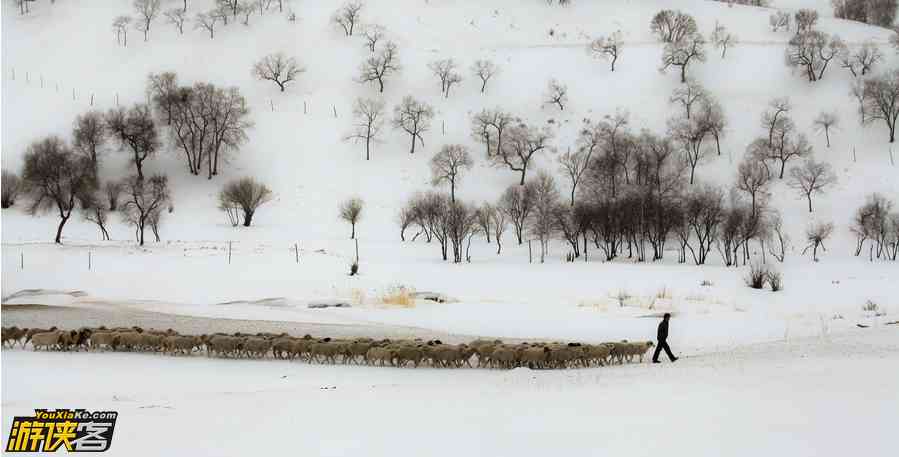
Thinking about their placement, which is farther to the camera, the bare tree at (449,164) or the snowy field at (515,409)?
the bare tree at (449,164)

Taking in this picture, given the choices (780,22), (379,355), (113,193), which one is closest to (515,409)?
(379,355)

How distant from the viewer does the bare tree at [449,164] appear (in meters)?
72.1

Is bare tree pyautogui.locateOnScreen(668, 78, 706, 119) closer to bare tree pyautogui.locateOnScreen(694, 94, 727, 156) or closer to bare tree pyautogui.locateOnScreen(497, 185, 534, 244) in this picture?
bare tree pyautogui.locateOnScreen(694, 94, 727, 156)

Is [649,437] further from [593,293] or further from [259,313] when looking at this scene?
[593,293]

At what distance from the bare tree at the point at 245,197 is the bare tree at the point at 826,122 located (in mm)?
60829

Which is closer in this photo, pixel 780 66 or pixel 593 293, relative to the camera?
pixel 593 293

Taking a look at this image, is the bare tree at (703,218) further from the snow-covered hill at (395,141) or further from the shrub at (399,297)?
the shrub at (399,297)

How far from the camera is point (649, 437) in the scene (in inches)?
421

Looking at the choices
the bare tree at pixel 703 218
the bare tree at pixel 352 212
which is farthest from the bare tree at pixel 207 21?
the bare tree at pixel 703 218

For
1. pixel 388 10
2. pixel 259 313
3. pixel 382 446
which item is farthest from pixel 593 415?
pixel 388 10

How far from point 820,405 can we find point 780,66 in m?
90.1

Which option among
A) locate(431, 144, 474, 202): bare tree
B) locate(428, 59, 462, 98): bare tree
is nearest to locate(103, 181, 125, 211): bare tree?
locate(431, 144, 474, 202): bare tree

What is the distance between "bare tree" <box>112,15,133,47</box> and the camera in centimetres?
9931

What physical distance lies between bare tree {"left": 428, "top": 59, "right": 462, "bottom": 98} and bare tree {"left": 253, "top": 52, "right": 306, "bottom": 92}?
1733 cm
